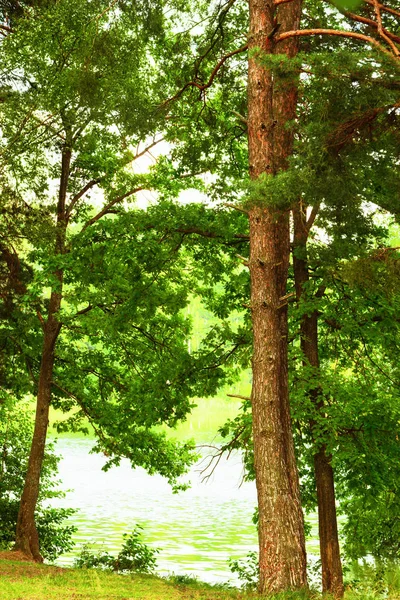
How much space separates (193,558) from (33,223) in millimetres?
10306

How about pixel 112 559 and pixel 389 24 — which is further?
pixel 112 559

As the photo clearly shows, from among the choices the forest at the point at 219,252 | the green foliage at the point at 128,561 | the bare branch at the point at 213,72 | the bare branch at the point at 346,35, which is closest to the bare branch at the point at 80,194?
the forest at the point at 219,252

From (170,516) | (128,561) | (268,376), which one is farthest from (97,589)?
(170,516)

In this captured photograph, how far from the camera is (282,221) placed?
432 inches

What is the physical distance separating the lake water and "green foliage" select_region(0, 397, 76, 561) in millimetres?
858

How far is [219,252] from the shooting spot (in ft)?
45.4

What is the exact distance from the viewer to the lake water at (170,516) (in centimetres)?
1903

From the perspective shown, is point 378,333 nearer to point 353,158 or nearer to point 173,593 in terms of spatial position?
point 353,158

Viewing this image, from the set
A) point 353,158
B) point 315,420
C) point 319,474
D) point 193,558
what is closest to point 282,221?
point 353,158

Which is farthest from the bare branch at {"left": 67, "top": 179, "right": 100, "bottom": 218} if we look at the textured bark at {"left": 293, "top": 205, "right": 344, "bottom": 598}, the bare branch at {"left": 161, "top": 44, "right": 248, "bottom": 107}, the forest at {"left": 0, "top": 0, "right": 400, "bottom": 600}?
the textured bark at {"left": 293, "top": 205, "right": 344, "bottom": 598}

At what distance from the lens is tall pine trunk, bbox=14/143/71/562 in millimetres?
14312

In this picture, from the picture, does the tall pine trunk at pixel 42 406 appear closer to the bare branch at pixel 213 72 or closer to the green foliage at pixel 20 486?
the green foliage at pixel 20 486

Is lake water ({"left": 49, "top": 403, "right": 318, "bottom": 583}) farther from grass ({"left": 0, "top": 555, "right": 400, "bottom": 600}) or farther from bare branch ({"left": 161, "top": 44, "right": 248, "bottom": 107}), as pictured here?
bare branch ({"left": 161, "top": 44, "right": 248, "bottom": 107})

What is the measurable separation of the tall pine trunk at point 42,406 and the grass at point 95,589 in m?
3.55
